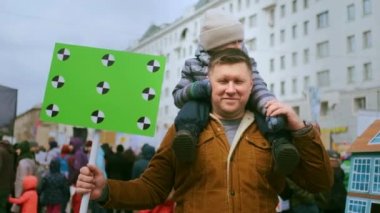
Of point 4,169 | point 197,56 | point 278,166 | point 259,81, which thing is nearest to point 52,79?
point 197,56

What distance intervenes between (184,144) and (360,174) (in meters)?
2.01

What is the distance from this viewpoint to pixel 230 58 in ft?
9.00

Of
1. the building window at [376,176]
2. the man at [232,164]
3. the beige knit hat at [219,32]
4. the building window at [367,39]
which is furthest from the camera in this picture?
the building window at [367,39]

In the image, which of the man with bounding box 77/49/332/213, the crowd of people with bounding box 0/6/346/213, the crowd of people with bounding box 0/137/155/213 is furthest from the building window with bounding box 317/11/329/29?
the man with bounding box 77/49/332/213

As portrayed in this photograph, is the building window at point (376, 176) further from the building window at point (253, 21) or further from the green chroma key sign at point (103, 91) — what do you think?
the building window at point (253, 21)

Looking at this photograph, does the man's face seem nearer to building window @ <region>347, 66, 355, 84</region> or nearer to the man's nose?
the man's nose

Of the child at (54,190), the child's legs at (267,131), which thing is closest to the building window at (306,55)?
the child at (54,190)

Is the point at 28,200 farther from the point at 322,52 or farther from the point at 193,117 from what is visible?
the point at 322,52

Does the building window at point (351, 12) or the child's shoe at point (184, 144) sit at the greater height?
the building window at point (351, 12)

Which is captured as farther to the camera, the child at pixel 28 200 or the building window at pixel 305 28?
the building window at pixel 305 28

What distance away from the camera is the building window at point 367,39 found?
43.7 metres

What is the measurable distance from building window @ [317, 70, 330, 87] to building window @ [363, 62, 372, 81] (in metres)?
4.84

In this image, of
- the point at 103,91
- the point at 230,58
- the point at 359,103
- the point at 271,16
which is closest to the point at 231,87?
the point at 230,58

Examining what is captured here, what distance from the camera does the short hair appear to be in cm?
274
